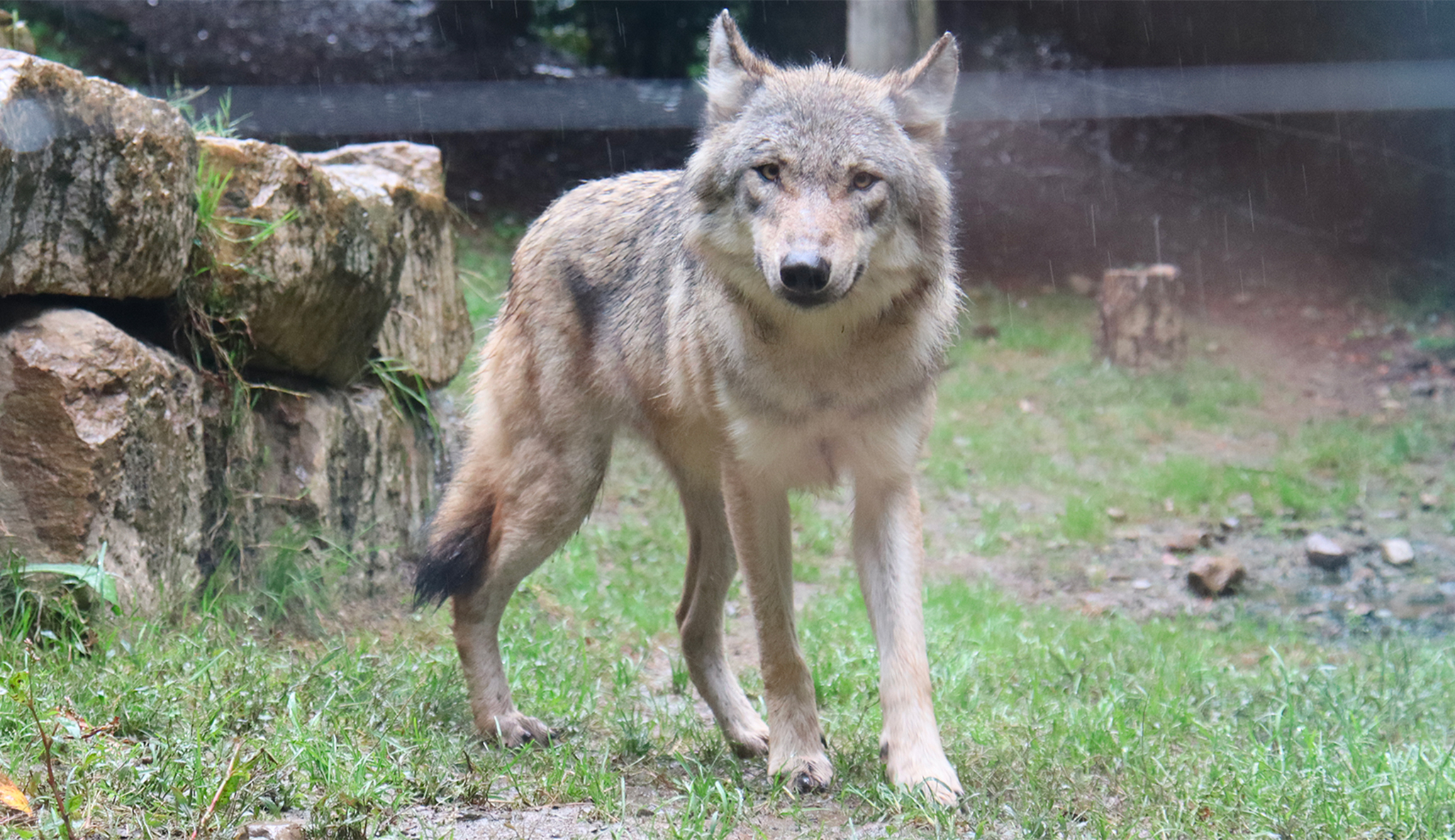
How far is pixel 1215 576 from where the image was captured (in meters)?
6.26

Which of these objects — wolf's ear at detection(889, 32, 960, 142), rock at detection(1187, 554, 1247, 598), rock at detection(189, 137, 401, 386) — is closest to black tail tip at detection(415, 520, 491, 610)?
rock at detection(189, 137, 401, 386)

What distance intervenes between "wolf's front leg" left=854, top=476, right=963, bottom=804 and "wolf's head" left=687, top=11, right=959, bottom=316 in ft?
1.89

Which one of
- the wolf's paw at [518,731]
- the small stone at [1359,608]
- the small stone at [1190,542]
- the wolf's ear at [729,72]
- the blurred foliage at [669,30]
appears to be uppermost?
the blurred foliage at [669,30]

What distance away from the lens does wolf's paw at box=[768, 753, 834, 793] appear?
321 cm

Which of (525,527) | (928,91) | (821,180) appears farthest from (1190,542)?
(821,180)

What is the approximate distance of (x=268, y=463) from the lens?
4.65m

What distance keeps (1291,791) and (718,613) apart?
69.6 inches

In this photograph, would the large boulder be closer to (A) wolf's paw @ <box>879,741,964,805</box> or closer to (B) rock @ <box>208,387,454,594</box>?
(B) rock @ <box>208,387,454,594</box>

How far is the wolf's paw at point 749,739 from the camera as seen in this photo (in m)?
3.64

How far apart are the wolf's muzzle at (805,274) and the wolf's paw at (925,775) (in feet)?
3.95

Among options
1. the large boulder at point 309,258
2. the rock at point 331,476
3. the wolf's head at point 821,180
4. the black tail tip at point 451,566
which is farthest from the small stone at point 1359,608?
the large boulder at point 309,258

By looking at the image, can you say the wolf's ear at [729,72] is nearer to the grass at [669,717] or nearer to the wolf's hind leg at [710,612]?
the wolf's hind leg at [710,612]

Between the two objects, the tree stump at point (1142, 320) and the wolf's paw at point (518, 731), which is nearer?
the wolf's paw at point (518, 731)

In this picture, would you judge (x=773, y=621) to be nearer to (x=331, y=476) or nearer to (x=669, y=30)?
(x=331, y=476)
